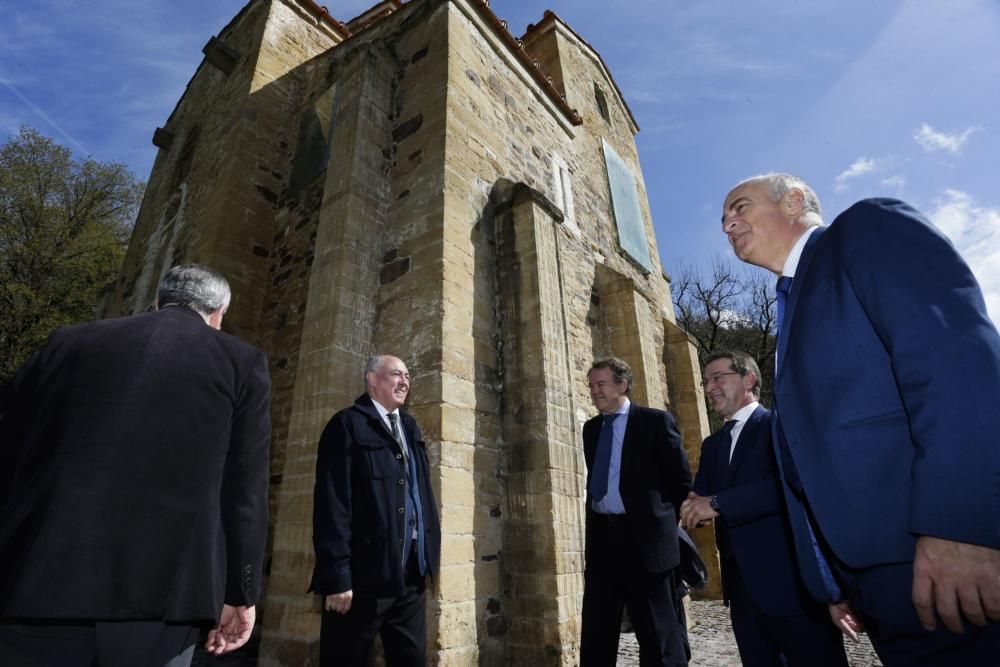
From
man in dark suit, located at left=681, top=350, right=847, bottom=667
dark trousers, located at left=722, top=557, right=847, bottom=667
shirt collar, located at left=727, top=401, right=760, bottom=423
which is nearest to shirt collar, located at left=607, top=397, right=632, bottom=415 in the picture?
man in dark suit, located at left=681, top=350, right=847, bottom=667

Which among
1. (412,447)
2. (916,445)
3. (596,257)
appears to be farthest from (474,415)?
(596,257)

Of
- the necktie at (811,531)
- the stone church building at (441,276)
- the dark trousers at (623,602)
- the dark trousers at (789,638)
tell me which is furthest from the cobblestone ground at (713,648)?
the necktie at (811,531)

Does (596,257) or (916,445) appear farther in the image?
(596,257)

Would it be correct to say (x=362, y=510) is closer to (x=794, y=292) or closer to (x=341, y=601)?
(x=341, y=601)

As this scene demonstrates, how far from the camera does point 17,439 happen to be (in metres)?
1.42

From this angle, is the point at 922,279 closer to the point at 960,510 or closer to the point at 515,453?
the point at 960,510

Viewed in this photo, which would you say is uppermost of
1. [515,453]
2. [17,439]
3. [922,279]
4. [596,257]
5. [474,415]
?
[596,257]

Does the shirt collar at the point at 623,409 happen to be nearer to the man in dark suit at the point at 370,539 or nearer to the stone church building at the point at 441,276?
the stone church building at the point at 441,276

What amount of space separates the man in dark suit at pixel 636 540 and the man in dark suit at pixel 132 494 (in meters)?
1.96

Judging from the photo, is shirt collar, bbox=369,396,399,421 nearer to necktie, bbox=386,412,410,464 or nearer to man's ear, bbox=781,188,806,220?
necktie, bbox=386,412,410,464

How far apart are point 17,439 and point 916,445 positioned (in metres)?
2.37

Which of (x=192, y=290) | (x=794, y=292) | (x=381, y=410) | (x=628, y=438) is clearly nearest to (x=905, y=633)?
(x=794, y=292)

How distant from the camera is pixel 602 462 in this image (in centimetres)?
304

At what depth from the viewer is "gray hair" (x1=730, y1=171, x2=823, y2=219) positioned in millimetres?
1619
